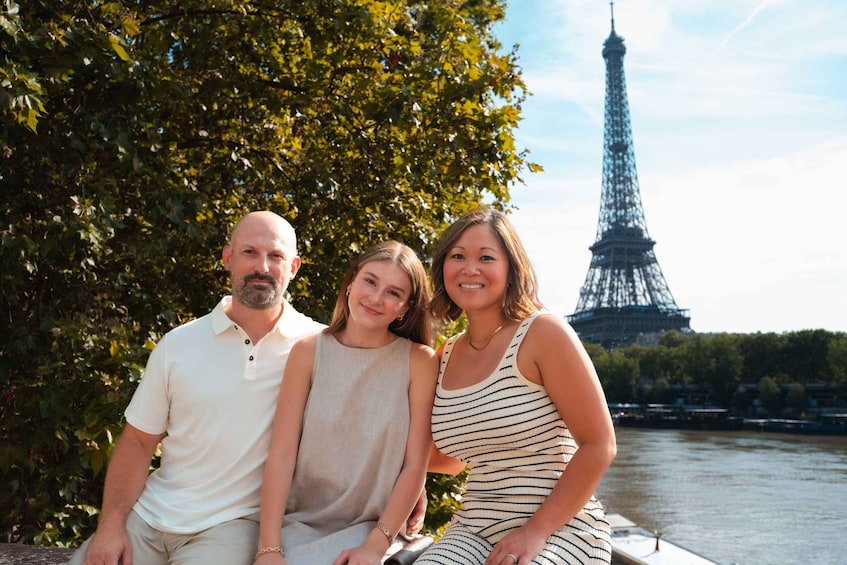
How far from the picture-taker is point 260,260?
9.59 feet

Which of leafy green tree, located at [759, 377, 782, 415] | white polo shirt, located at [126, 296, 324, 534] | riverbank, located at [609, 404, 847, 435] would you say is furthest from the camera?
leafy green tree, located at [759, 377, 782, 415]

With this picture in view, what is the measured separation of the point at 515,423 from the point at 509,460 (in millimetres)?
125

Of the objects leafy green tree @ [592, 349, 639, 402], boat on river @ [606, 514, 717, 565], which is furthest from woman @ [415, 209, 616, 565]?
leafy green tree @ [592, 349, 639, 402]

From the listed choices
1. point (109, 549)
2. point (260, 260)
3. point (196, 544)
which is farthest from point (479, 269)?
point (109, 549)

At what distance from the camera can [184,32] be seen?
623 centimetres

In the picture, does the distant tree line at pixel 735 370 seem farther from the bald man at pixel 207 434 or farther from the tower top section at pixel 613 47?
the bald man at pixel 207 434

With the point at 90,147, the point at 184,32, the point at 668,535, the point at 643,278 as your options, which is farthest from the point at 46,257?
the point at 643,278

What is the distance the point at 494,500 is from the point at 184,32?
4.89 m

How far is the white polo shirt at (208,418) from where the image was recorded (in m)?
2.72

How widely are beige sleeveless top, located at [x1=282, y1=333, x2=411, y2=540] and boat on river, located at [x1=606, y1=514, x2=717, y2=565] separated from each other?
1367cm

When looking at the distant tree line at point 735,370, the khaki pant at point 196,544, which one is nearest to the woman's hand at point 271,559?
the khaki pant at point 196,544

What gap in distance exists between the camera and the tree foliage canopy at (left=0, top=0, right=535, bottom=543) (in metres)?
4.54

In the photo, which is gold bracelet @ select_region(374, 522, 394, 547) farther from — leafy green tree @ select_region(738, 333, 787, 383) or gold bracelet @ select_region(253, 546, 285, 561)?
leafy green tree @ select_region(738, 333, 787, 383)

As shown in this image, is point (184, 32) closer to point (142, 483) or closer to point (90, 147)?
point (90, 147)
